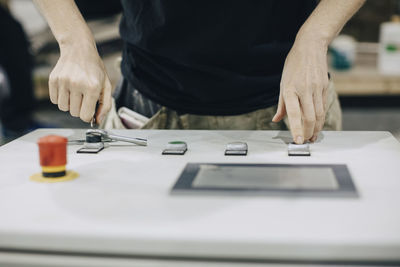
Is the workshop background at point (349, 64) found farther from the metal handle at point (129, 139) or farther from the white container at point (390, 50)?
the metal handle at point (129, 139)

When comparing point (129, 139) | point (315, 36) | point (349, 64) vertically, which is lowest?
point (349, 64)

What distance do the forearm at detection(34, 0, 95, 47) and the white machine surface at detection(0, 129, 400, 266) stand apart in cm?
27

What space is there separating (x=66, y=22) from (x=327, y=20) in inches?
17.9

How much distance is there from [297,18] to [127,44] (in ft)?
1.18

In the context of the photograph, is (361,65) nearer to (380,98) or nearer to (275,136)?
(380,98)

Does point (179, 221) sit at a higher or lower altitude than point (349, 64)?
higher

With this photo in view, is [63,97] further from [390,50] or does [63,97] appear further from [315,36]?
[390,50]

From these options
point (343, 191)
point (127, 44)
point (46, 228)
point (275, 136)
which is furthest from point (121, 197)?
point (127, 44)

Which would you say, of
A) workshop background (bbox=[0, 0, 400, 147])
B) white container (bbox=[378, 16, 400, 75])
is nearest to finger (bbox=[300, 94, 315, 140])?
workshop background (bbox=[0, 0, 400, 147])

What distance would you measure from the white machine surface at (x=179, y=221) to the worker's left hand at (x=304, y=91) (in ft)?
0.33

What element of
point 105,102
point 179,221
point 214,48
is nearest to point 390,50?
point 214,48

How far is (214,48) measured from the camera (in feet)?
3.27

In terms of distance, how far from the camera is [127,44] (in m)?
1.10

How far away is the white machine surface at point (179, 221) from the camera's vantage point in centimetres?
47
